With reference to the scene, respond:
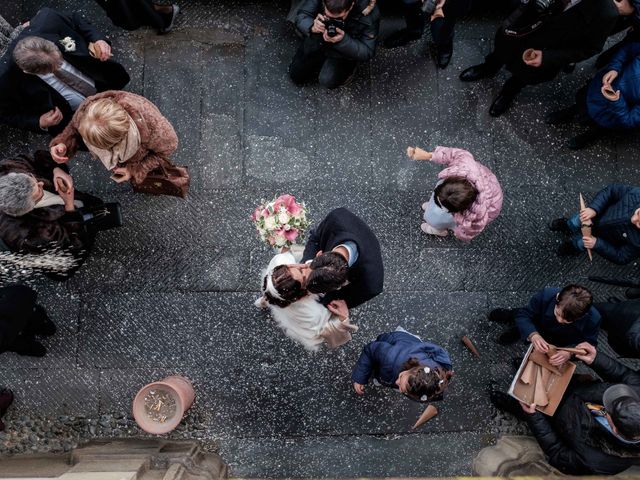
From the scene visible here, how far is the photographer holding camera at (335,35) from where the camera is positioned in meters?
4.83

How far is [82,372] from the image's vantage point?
520 cm

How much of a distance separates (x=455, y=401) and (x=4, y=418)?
→ 4.09 m

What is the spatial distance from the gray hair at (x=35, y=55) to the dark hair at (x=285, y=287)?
7.59 feet

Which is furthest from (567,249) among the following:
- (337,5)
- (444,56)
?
(337,5)

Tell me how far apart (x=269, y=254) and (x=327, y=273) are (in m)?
1.87

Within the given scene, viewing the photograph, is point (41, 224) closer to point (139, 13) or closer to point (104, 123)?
point (104, 123)

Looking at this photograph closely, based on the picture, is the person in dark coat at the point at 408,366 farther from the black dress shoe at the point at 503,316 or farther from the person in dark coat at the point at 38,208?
the person in dark coat at the point at 38,208

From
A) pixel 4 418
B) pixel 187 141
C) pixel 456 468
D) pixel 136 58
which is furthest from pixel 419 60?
pixel 4 418

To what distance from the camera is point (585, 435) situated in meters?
4.22

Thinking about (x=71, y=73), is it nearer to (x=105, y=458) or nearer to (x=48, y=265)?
(x=48, y=265)

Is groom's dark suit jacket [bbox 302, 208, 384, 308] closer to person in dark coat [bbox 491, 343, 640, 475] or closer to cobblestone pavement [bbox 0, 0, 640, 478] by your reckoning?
cobblestone pavement [bbox 0, 0, 640, 478]

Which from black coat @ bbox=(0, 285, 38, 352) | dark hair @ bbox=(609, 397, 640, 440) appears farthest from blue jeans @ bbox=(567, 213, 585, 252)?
black coat @ bbox=(0, 285, 38, 352)

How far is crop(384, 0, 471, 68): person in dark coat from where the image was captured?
16.9 ft

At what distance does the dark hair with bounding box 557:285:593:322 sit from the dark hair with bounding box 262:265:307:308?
1.89m
